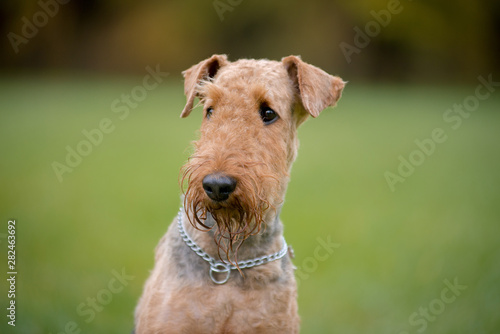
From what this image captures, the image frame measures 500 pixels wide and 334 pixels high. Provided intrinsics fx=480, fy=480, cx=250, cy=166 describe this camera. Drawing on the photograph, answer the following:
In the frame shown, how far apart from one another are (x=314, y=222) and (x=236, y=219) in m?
4.11

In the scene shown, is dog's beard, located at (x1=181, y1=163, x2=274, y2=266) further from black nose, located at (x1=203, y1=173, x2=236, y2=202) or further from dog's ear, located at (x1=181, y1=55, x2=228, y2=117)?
dog's ear, located at (x1=181, y1=55, x2=228, y2=117)

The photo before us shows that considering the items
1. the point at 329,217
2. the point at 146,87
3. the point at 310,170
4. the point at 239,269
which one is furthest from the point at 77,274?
the point at 146,87

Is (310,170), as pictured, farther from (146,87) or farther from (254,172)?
(146,87)

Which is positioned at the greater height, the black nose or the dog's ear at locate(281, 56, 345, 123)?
the dog's ear at locate(281, 56, 345, 123)

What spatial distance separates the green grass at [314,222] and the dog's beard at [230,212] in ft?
3.67

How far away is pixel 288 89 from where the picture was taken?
332 centimetres

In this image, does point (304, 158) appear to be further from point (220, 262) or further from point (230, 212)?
point (230, 212)

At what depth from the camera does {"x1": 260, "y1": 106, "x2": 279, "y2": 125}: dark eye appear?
308 centimetres

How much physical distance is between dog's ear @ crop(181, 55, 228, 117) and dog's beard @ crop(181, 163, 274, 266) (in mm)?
834

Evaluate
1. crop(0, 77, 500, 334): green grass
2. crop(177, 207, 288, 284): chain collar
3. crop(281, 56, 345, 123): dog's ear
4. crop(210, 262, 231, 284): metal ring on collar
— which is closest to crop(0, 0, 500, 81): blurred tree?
crop(0, 77, 500, 334): green grass

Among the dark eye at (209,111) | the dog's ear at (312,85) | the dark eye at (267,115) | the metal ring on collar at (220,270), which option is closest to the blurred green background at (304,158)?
the dark eye at (209,111)

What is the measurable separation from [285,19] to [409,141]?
15.0 m

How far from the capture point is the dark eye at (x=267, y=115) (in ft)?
10.1

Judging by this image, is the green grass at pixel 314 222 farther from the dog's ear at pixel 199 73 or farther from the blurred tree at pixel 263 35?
the blurred tree at pixel 263 35
